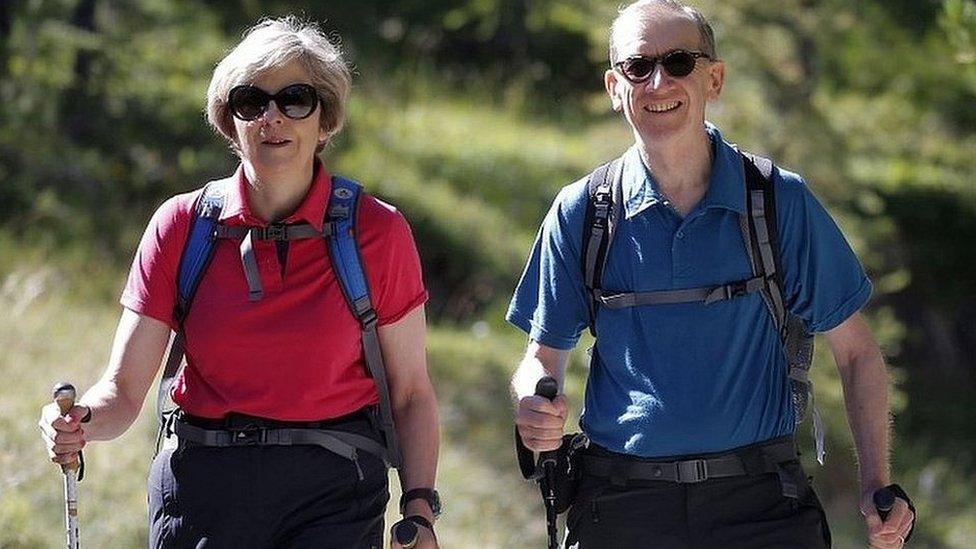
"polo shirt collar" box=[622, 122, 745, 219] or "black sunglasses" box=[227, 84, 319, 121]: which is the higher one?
"black sunglasses" box=[227, 84, 319, 121]

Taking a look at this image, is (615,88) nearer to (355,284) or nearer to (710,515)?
(355,284)

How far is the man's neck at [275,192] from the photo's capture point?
3.81 m

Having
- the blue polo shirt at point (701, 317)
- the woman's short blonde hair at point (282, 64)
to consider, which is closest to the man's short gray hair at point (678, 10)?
the blue polo shirt at point (701, 317)

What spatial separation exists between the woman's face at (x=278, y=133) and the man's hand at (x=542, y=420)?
798 millimetres

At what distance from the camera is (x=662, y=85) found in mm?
3648

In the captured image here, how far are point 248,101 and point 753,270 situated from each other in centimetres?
124

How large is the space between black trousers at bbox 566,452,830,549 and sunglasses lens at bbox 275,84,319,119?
3.71 feet

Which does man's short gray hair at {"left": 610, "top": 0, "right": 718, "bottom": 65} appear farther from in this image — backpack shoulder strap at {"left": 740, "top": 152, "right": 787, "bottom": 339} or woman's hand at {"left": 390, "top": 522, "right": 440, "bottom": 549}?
woman's hand at {"left": 390, "top": 522, "right": 440, "bottom": 549}

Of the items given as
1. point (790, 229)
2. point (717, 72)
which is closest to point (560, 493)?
point (790, 229)

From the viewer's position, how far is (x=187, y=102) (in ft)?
49.3

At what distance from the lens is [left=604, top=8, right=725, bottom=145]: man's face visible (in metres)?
3.66

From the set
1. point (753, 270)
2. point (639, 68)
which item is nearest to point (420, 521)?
Answer: point (753, 270)

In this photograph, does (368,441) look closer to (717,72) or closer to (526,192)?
(717,72)

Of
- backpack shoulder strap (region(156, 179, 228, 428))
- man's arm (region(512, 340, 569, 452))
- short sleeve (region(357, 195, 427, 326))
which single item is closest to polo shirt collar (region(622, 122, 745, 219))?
man's arm (region(512, 340, 569, 452))
